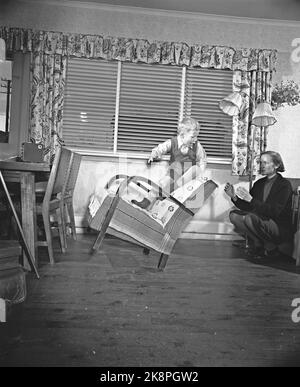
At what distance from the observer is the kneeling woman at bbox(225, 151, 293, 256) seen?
1.76 m

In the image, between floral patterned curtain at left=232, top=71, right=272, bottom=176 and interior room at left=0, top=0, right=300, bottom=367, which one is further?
floral patterned curtain at left=232, top=71, right=272, bottom=176

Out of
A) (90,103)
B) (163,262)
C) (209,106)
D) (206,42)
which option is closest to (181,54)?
(206,42)

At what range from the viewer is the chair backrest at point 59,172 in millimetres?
1476

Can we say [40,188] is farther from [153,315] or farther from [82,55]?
[153,315]

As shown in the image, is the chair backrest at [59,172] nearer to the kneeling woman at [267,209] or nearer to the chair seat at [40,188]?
the chair seat at [40,188]

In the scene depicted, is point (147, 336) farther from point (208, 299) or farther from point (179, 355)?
point (208, 299)

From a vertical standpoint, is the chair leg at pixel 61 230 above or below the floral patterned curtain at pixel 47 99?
below

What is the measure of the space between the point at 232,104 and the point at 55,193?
3.92 ft

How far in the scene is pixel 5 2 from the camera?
24.8 inches

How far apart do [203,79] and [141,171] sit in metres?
0.70

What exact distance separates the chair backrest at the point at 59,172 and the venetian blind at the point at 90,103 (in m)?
0.27

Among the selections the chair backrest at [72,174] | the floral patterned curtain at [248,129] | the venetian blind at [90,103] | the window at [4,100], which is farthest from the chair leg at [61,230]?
the floral patterned curtain at [248,129]

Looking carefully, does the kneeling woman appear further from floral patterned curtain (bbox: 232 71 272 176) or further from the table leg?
the table leg

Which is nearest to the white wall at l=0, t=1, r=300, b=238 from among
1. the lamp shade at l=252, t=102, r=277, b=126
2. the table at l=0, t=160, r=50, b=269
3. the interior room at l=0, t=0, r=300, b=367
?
the interior room at l=0, t=0, r=300, b=367
